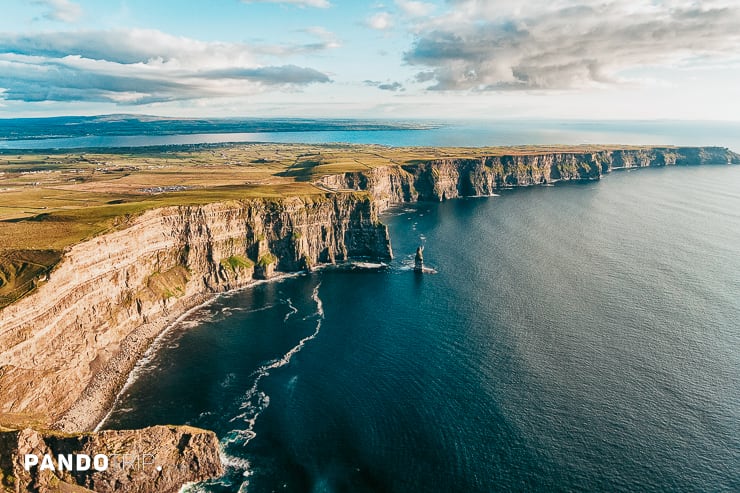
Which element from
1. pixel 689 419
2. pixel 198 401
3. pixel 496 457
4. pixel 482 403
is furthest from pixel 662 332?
pixel 198 401

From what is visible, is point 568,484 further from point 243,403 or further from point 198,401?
point 198,401

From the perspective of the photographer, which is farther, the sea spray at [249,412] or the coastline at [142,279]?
the coastline at [142,279]

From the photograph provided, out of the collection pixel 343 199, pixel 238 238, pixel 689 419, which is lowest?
pixel 689 419

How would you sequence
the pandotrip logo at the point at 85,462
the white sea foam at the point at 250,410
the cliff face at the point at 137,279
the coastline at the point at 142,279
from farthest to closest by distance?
the coastline at the point at 142,279 → the cliff face at the point at 137,279 → the white sea foam at the point at 250,410 → the pandotrip logo at the point at 85,462

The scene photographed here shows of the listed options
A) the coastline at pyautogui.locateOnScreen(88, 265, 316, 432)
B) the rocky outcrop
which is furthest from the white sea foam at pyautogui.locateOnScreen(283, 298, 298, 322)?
the rocky outcrop

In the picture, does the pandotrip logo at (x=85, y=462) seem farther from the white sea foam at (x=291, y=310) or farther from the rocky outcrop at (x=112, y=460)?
the white sea foam at (x=291, y=310)

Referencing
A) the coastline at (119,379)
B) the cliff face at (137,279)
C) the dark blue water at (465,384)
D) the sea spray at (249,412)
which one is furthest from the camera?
the coastline at (119,379)

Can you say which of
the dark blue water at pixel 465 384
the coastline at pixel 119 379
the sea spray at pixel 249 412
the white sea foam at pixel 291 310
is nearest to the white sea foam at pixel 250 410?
the sea spray at pixel 249 412
